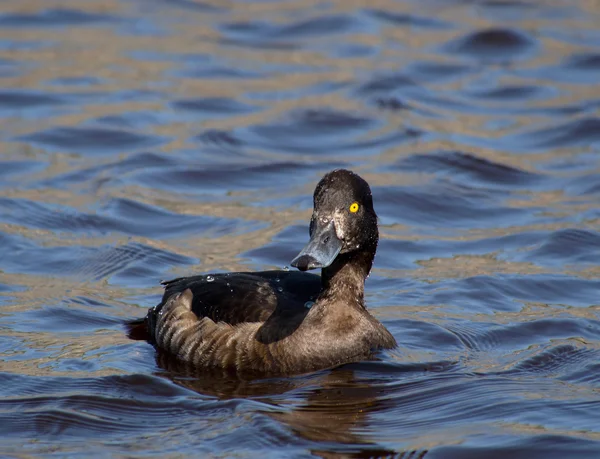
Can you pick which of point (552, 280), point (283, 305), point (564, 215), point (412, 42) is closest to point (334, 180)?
point (283, 305)

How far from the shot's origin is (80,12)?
16.8 meters

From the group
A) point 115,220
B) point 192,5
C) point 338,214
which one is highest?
point 192,5

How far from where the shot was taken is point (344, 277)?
7.67 metres

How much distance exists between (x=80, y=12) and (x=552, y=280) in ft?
31.7

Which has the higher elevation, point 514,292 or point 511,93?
point 511,93

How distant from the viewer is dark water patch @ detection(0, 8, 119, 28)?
16.4 m

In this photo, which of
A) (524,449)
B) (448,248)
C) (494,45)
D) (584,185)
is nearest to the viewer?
(524,449)

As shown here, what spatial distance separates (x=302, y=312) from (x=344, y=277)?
358 millimetres

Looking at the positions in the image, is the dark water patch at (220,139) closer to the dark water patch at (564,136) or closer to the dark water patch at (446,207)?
the dark water patch at (446,207)

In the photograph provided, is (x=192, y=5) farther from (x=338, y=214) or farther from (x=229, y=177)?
(x=338, y=214)

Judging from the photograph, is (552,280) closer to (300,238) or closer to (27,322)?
(300,238)

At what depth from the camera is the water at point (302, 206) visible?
6.68 meters

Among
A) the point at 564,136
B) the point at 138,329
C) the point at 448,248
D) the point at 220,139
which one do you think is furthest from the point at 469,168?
the point at 138,329

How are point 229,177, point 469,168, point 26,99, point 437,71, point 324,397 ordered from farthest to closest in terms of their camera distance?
point 437,71 < point 26,99 < point 469,168 < point 229,177 < point 324,397
